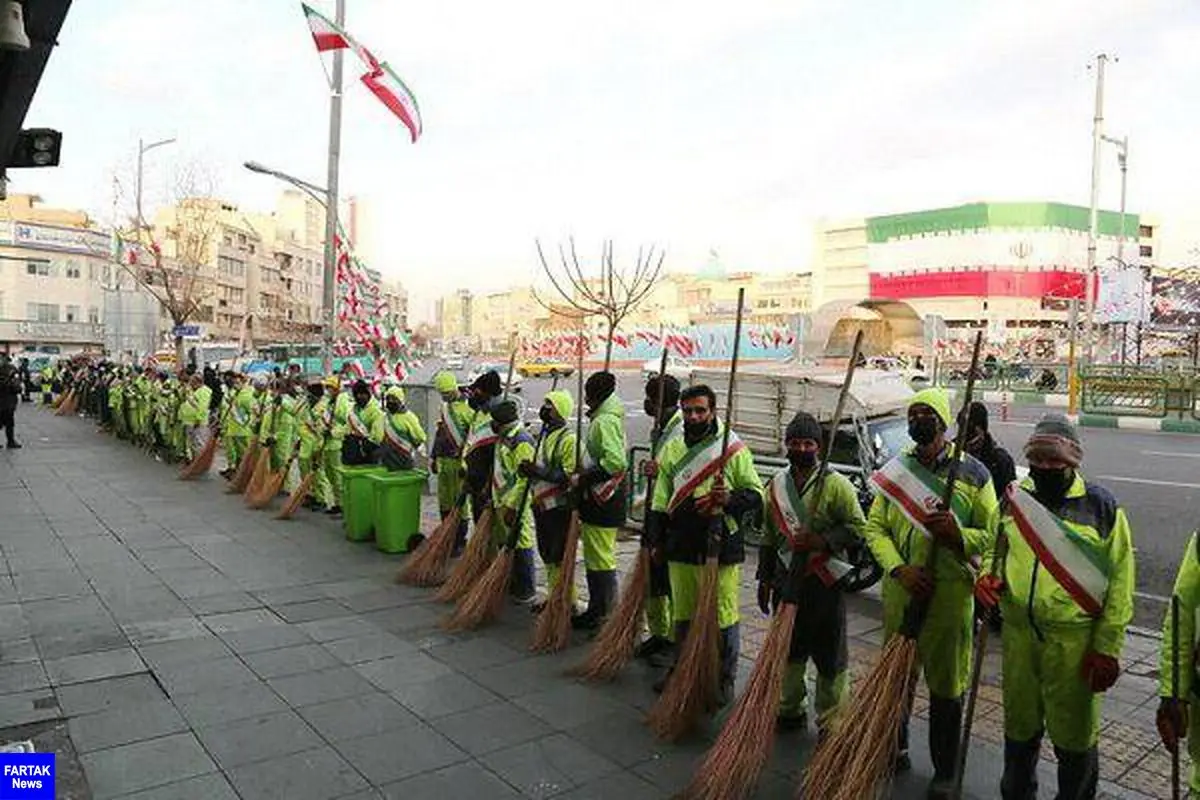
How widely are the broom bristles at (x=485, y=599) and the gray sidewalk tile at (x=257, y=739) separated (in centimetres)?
165

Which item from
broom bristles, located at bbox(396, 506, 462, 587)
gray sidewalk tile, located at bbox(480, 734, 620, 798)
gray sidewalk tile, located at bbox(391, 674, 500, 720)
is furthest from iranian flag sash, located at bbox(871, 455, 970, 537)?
broom bristles, located at bbox(396, 506, 462, 587)

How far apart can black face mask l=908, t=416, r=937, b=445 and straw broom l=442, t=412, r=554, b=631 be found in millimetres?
3051

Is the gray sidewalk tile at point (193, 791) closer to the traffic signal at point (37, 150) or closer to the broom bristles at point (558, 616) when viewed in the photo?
the broom bristles at point (558, 616)

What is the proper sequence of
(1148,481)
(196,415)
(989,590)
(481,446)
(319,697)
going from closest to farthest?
1. (989,590)
2. (319,697)
3. (481,446)
4. (1148,481)
5. (196,415)

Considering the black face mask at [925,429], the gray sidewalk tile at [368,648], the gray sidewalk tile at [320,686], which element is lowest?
the gray sidewalk tile at [320,686]

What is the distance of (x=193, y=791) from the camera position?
378cm

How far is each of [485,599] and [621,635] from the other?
133 cm

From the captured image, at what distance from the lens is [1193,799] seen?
2.95 m

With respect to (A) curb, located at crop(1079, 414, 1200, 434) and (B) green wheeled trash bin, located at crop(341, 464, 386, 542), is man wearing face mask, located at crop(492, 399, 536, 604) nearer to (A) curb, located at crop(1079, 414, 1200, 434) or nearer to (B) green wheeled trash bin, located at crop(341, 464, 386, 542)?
(B) green wheeled trash bin, located at crop(341, 464, 386, 542)

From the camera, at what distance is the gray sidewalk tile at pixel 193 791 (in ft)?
12.2

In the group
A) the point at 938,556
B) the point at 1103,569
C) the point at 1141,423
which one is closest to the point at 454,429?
the point at 938,556

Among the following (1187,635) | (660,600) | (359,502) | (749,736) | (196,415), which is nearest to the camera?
(1187,635)

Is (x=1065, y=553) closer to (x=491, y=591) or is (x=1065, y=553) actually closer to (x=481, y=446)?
(x=491, y=591)

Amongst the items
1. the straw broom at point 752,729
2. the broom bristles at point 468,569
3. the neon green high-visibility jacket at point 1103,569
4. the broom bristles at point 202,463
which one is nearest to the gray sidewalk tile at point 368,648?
the broom bristles at point 468,569
